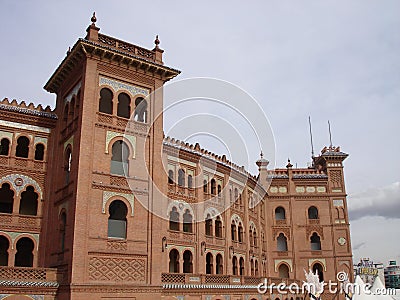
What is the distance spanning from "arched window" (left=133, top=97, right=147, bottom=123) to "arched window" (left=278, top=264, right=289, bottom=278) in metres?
23.7

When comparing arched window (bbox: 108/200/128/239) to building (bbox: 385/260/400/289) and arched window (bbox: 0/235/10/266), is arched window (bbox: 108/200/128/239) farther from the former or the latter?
building (bbox: 385/260/400/289)

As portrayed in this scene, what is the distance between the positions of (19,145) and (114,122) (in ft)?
18.9

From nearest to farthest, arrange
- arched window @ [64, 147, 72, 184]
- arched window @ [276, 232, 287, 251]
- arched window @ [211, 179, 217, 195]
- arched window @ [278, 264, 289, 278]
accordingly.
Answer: arched window @ [64, 147, 72, 184] < arched window @ [211, 179, 217, 195] < arched window @ [278, 264, 289, 278] < arched window @ [276, 232, 287, 251]

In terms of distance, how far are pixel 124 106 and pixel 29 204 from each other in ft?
24.0

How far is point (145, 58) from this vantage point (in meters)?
23.2

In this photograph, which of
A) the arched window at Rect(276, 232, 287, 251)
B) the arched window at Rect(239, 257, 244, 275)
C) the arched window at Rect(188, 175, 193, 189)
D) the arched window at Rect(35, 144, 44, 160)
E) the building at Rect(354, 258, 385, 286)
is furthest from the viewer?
the building at Rect(354, 258, 385, 286)

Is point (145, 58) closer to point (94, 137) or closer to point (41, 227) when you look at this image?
point (94, 137)

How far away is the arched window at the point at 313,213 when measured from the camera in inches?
1648

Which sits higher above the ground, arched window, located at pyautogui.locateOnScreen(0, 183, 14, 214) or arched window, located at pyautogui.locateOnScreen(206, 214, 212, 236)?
arched window, located at pyautogui.locateOnScreen(0, 183, 14, 214)

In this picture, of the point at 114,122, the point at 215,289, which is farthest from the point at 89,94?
the point at 215,289

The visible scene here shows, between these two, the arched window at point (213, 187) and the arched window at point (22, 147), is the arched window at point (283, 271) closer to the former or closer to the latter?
the arched window at point (213, 187)

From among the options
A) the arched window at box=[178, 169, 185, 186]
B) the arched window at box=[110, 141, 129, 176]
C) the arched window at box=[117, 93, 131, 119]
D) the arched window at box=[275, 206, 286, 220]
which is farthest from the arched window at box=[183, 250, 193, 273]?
the arched window at box=[275, 206, 286, 220]

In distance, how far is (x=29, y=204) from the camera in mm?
23703

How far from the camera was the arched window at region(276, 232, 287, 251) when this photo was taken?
4134 cm
